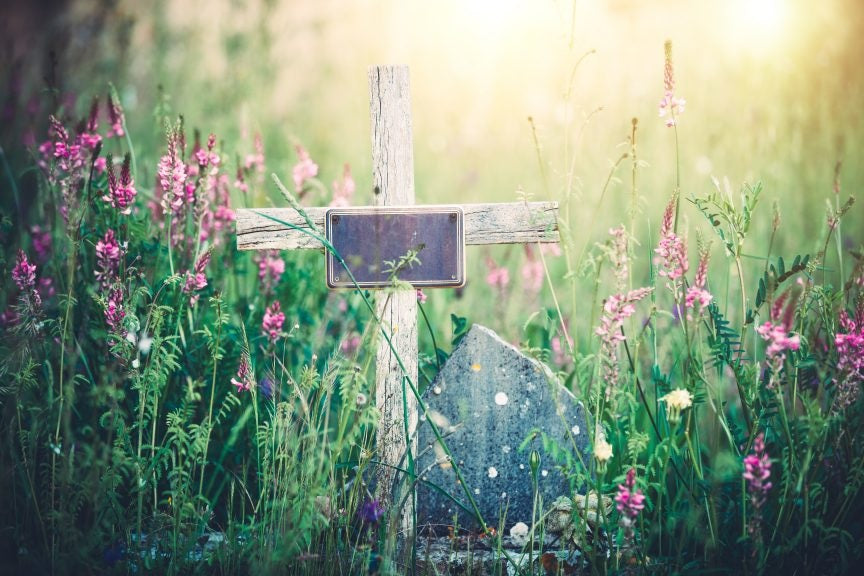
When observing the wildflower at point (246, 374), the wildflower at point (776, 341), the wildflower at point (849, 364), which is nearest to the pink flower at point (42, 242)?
the wildflower at point (246, 374)

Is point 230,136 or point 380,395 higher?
point 230,136

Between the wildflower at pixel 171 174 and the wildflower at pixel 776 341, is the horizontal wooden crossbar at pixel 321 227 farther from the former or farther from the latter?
the wildflower at pixel 776 341

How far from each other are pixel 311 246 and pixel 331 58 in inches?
171

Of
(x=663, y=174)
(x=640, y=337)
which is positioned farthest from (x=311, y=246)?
(x=663, y=174)

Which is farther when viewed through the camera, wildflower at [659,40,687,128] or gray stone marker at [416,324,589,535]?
gray stone marker at [416,324,589,535]

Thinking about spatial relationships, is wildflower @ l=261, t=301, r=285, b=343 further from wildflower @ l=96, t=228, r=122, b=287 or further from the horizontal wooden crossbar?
wildflower @ l=96, t=228, r=122, b=287

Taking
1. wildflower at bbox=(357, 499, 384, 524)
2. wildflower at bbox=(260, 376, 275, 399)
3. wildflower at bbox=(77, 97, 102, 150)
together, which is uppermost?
wildflower at bbox=(77, 97, 102, 150)

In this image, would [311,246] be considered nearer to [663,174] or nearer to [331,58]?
[663,174]

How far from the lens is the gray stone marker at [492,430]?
7.21 ft

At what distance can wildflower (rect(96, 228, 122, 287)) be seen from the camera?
2.00 metres

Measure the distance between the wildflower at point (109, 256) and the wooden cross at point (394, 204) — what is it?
1.14ft

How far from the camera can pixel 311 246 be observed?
2.13m

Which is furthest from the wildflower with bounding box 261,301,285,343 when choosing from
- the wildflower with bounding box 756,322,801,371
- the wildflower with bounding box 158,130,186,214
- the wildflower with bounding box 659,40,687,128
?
the wildflower with bounding box 756,322,801,371

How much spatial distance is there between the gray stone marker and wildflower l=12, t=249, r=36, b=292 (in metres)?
1.19
